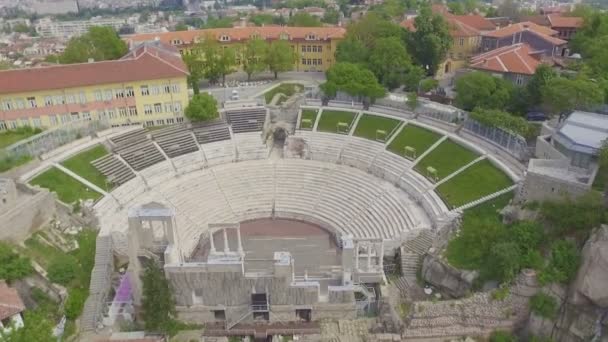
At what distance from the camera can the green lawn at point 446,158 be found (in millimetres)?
39656

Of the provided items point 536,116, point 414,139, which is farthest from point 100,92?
point 536,116

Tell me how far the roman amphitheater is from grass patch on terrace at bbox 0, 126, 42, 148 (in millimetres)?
4970

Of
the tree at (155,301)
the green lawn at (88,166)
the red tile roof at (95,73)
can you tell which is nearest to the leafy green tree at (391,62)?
the red tile roof at (95,73)

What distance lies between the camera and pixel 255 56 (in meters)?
61.5

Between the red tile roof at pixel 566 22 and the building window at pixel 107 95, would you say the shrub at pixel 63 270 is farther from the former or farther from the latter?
the red tile roof at pixel 566 22

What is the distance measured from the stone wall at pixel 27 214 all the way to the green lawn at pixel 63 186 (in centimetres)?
151

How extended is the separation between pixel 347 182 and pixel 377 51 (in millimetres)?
21229

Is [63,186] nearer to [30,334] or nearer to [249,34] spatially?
[30,334]

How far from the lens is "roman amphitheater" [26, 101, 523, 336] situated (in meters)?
27.5

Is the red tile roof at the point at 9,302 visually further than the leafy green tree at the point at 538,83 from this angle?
No

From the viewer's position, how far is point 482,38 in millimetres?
63375

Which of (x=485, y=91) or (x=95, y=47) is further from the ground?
(x=95, y=47)

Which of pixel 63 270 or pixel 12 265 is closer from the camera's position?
pixel 12 265

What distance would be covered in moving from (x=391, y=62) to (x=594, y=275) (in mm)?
36737
